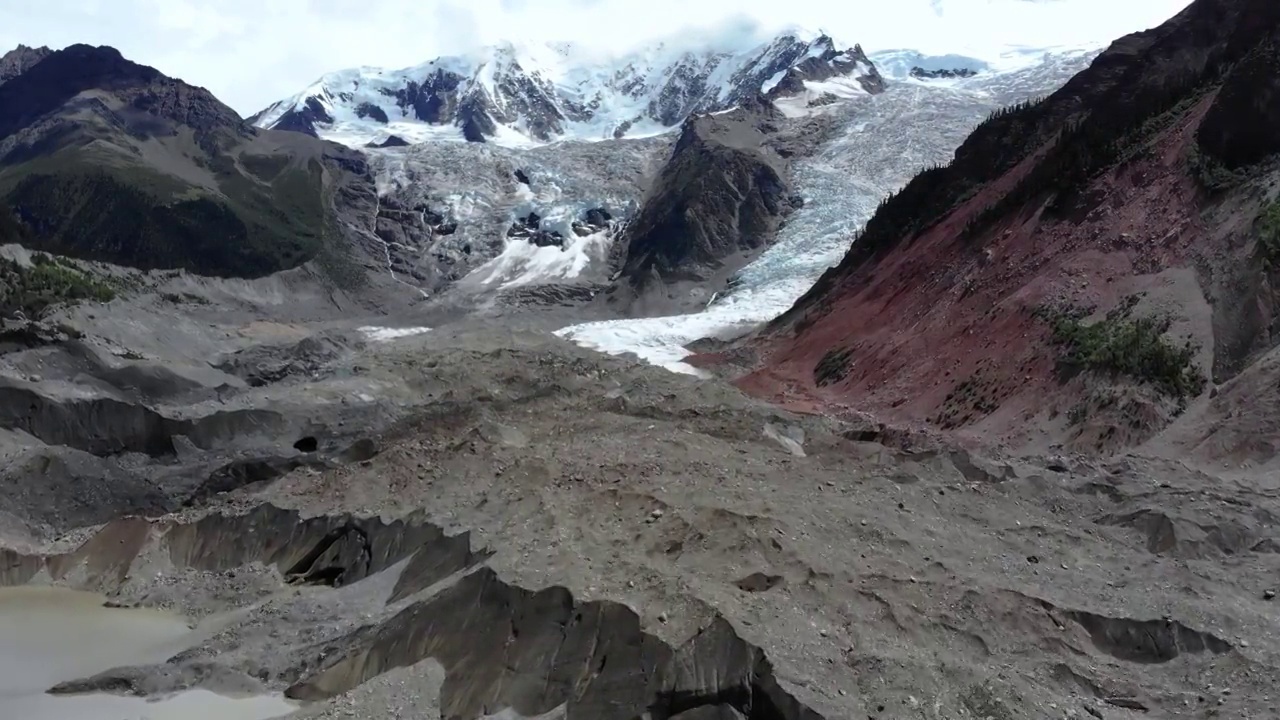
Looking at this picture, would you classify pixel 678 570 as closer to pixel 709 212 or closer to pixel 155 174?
pixel 709 212

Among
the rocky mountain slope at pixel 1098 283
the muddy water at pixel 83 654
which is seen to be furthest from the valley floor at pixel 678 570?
the rocky mountain slope at pixel 1098 283

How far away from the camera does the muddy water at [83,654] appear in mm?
15008

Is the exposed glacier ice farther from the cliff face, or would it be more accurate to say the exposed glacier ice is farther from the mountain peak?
the mountain peak

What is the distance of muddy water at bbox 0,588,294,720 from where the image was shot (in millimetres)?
15008

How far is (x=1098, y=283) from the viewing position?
32906 millimetres

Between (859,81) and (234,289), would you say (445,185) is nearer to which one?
(234,289)

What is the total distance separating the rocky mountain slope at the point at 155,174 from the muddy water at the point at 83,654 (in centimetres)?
7490

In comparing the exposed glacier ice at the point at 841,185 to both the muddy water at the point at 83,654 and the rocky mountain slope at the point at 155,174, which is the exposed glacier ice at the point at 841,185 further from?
the rocky mountain slope at the point at 155,174

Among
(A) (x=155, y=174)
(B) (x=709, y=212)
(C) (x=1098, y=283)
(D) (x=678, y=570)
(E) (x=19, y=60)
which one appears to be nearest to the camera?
(D) (x=678, y=570)

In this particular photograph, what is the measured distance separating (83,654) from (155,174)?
111m

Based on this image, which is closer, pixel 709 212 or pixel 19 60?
pixel 709 212

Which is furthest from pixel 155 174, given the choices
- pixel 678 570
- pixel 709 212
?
pixel 678 570

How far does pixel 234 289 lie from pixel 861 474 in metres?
91.9

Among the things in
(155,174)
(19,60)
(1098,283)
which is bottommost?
(1098,283)
